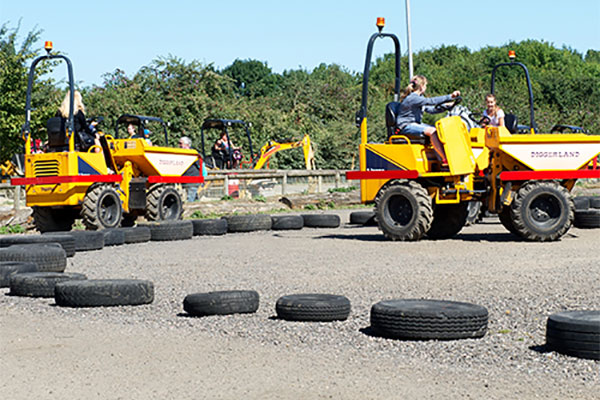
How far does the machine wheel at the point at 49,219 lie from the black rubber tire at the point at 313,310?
1079 cm

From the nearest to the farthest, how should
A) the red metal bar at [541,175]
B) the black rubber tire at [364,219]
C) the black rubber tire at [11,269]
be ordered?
the black rubber tire at [11,269]
the red metal bar at [541,175]
the black rubber tire at [364,219]

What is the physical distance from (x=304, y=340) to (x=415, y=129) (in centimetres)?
827

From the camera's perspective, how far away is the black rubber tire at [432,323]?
7.10 meters

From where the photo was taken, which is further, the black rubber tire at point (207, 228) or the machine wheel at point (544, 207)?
the black rubber tire at point (207, 228)

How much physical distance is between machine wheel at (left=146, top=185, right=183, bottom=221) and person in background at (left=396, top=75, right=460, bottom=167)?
6165mm

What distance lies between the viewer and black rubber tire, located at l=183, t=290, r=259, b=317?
326 inches

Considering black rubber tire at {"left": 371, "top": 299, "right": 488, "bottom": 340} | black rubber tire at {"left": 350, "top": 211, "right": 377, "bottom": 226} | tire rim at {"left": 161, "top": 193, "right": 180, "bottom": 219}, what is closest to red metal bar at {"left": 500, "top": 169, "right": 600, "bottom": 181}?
black rubber tire at {"left": 350, "top": 211, "right": 377, "bottom": 226}

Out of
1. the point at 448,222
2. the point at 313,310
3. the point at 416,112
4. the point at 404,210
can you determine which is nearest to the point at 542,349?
the point at 313,310

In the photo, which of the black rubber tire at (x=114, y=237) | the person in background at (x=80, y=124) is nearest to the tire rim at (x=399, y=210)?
the black rubber tire at (x=114, y=237)

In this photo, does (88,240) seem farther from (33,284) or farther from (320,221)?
(320,221)

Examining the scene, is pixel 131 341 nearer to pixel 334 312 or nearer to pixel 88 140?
pixel 334 312

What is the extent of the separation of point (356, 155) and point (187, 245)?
34.1 m

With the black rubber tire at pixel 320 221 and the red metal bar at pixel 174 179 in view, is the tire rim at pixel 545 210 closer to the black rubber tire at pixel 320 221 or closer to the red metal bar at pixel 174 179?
the black rubber tire at pixel 320 221

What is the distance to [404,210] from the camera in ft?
49.6
